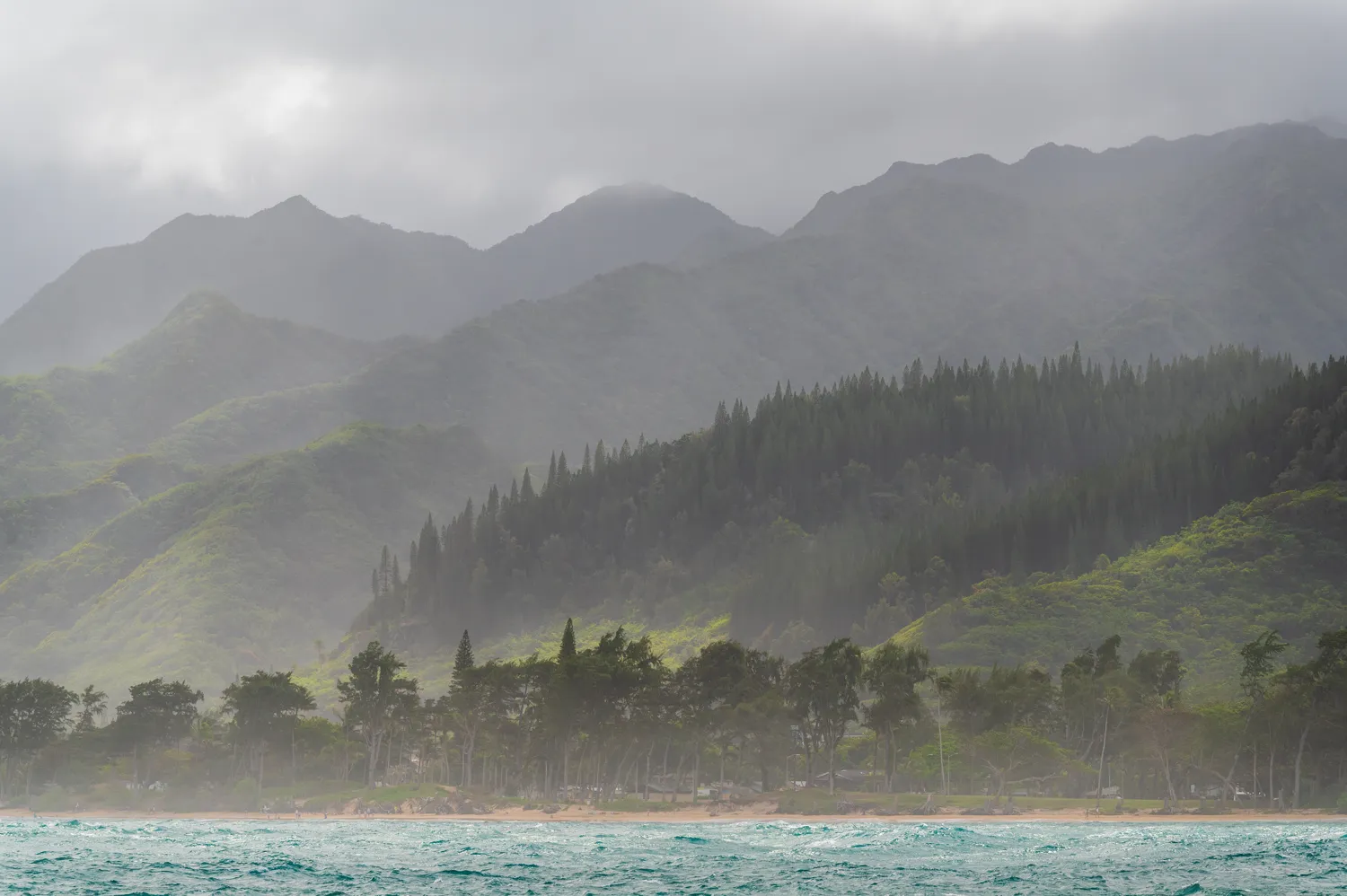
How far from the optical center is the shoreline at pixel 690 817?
141m

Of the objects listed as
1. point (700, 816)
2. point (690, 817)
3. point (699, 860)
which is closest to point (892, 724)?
point (700, 816)

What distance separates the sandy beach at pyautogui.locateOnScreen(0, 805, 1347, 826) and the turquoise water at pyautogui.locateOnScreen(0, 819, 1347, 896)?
10758 millimetres

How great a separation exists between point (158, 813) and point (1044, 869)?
5373 inches

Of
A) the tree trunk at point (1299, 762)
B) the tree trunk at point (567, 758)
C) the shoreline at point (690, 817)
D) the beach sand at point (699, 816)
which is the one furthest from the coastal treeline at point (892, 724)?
the shoreline at point (690, 817)

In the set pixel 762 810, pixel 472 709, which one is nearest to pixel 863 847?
pixel 762 810

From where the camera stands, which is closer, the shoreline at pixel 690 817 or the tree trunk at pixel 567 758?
the shoreline at pixel 690 817

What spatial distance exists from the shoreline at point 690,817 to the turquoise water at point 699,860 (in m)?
9.36

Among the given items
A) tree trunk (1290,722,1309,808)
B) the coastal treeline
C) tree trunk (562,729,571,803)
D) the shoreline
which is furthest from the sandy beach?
the coastal treeline

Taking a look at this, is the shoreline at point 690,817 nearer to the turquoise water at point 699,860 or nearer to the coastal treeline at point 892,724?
the turquoise water at point 699,860

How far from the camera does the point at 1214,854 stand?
90125 mm

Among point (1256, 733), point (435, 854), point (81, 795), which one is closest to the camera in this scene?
point (435, 854)

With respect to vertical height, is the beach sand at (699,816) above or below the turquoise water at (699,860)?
below

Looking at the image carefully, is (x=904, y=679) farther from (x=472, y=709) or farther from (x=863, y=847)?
(x=863, y=847)

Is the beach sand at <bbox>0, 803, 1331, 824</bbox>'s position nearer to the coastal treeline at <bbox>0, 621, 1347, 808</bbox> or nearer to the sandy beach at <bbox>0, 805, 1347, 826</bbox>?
the sandy beach at <bbox>0, 805, 1347, 826</bbox>
